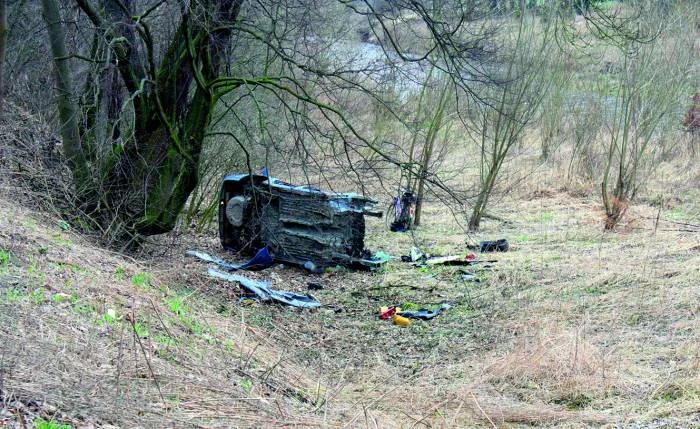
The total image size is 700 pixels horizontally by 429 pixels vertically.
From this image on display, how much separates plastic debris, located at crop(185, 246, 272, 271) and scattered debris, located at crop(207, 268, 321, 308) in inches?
38.2

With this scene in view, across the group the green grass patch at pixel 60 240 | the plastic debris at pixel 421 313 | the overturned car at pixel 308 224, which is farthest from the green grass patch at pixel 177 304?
the overturned car at pixel 308 224

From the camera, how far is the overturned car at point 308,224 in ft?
40.4

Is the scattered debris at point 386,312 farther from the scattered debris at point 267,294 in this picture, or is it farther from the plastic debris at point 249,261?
the plastic debris at point 249,261

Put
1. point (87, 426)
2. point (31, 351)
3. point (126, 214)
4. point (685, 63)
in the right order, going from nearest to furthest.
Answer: point (87, 426) → point (31, 351) → point (126, 214) → point (685, 63)

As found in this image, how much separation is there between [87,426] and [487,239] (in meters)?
12.6

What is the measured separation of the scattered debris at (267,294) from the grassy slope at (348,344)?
20 centimetres

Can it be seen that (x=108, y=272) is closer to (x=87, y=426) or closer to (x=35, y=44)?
(x=87, y=426)

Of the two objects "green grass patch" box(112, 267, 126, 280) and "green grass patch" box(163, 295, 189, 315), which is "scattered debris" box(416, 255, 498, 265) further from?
"green grass patch" box(112, 267, 126, 280)

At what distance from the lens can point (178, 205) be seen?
10703 millimetres

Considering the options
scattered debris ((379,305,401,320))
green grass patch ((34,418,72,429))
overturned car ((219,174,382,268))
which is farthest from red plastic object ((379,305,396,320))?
green grass patch ((34,418,72,429))

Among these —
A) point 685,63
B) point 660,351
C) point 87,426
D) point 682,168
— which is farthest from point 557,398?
point 682,168

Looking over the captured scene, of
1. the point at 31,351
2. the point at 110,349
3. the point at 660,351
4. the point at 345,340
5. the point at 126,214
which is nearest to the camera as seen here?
the point at 31,351

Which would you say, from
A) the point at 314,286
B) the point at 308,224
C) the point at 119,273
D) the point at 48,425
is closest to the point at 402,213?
the point at 308,224

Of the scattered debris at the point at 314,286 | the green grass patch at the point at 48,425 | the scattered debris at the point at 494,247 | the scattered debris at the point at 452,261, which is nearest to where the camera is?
the green grass patch at the point at 48,425
